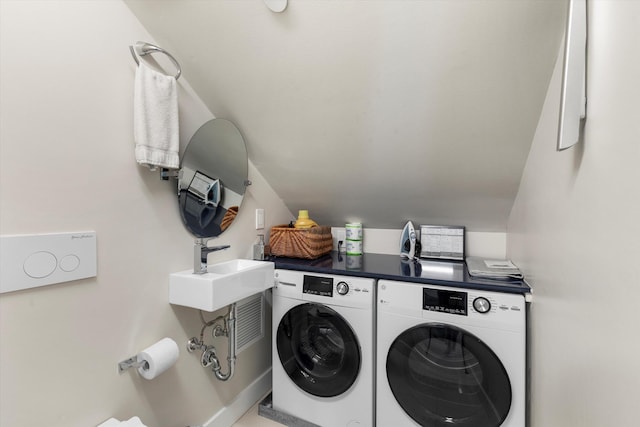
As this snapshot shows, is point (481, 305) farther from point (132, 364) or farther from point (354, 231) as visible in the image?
point (132, 364)

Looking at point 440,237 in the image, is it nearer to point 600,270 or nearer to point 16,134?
point 600,270

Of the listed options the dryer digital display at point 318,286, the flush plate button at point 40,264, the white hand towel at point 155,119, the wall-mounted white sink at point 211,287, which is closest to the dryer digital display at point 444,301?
the dryer digital display at point 318,286

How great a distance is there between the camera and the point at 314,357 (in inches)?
66.4

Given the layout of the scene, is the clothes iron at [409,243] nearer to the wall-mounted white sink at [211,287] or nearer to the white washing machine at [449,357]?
the white washing machine at [449,357]

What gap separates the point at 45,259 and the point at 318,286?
3.75ft

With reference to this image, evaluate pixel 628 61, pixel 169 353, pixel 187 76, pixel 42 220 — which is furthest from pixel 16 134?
pixel 628 61

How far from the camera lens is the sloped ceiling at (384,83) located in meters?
1.03

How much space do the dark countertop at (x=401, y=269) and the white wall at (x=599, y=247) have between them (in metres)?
0.30

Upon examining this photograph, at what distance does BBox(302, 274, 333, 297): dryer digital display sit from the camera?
159 centimetres

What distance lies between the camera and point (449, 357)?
1.36 meters

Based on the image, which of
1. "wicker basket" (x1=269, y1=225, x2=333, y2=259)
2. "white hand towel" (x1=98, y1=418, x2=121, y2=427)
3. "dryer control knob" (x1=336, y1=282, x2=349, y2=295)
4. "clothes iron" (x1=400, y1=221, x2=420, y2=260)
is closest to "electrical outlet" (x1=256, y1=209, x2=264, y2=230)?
"wicker basket" (x1=269, y1=225, x2=333, y2=259)

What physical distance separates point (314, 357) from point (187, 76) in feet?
5.42

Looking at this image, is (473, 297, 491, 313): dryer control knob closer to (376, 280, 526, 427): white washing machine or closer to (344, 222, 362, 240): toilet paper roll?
(376, 280, 526, 427): white washing machine

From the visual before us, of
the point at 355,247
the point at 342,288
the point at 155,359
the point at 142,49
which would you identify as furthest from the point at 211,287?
the point at 355,247
